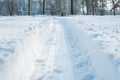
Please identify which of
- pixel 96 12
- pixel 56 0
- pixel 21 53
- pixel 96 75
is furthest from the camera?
pixel 96 12

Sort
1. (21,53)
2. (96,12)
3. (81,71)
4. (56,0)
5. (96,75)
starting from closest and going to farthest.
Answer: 1. (96,75)
2. (81,71)
3. (21,53)
4. (56,0)
5. (96,12)

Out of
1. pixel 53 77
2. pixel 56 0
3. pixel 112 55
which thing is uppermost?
pixel 56 0

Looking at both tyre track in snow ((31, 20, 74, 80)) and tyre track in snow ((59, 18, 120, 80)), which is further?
tyre track in snow ((31, 20, 74, 80))

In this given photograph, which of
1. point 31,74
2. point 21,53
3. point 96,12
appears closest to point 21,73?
point 31,74

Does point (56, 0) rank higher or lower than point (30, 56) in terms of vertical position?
higher

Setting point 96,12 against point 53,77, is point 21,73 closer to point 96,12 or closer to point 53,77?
point 53,77

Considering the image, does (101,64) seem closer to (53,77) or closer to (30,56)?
(53,77)

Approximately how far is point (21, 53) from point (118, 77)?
2487 millimetres

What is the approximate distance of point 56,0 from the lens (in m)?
53.6

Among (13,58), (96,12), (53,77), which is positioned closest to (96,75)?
(53,77)

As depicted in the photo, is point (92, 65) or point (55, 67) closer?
point (92, 65)

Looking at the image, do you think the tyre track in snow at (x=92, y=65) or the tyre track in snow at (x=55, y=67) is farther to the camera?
the tyre track in snow at (x=55, y=67)

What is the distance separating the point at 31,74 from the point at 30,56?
1.36 meters

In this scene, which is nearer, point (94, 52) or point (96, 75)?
point (96, 75)
